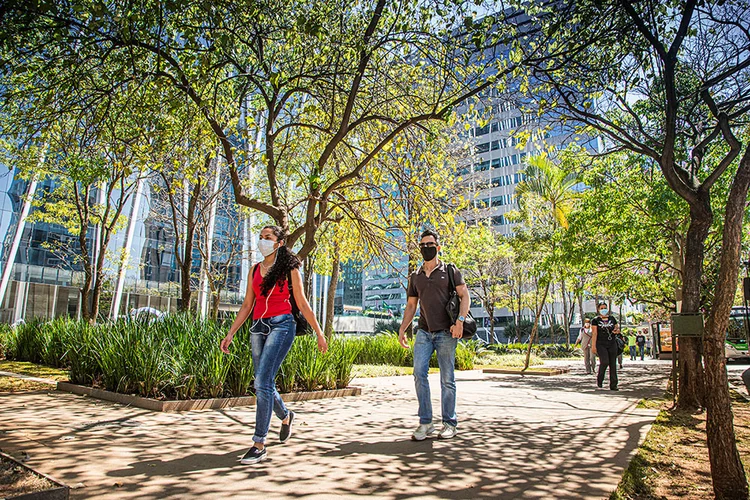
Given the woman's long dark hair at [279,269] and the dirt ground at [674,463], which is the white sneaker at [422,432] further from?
the woman's long dark hair at [279,269]

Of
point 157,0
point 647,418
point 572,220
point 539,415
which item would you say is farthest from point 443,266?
point 572,220

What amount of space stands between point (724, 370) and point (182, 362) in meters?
6.01

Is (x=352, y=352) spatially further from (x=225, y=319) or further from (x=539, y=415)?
(x=539, y=415)

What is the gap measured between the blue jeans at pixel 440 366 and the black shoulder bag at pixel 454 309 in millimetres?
172

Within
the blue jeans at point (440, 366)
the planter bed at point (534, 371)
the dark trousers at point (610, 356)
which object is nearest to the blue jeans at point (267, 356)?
the blue jeans at point (440, 366)

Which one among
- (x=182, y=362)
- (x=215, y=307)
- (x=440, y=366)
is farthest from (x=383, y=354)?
(x=440, y=366)

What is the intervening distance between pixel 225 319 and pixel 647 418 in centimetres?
651

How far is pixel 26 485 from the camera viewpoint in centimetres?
305

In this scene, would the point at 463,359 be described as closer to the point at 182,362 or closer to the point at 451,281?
the point at 182,362

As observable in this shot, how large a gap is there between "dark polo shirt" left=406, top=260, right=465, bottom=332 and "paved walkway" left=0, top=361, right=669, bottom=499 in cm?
118

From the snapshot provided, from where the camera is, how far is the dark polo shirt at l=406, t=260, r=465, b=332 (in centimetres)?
511

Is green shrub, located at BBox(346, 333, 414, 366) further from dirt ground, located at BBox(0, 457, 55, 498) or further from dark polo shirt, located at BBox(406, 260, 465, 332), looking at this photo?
dirt ground, located at BBox(0, 457, 55, 498)

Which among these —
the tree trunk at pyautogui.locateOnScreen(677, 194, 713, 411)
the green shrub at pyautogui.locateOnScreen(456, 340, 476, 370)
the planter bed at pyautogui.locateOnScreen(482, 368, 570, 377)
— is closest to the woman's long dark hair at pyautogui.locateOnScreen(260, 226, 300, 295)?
the tree trunk at pyautogui.locateOnScreen(677, 194, 713, 411)

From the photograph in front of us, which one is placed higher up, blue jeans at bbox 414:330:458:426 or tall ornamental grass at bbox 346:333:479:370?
blue jeans at bbox 414:330:458:426
